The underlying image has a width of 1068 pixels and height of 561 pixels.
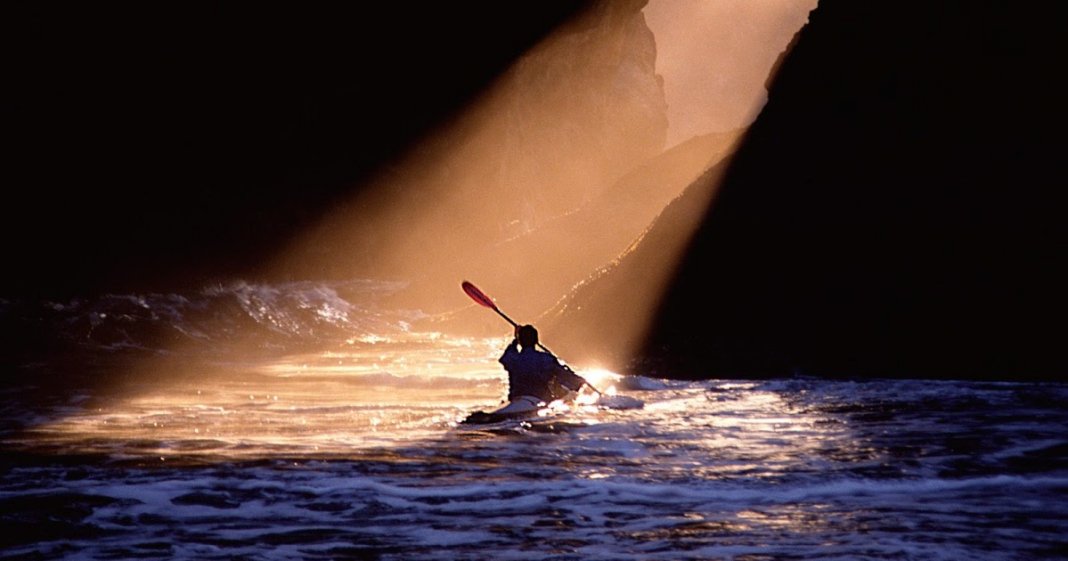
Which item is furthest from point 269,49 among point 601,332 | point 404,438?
point 404,438

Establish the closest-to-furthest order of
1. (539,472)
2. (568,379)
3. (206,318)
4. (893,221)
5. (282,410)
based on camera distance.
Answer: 1. (539,472)
2. (282,410)
3. (568,379)
4. (893,221)
5. (206,318)

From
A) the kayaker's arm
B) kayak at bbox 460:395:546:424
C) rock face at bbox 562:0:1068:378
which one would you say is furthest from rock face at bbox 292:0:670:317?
kayak at bbox 460:395:546:424

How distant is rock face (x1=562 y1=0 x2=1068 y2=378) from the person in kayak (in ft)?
19.7

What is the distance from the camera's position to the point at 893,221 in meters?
23.9

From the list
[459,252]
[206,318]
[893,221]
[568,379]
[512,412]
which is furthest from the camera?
[459,252]

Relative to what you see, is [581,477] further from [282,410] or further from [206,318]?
[206,318]

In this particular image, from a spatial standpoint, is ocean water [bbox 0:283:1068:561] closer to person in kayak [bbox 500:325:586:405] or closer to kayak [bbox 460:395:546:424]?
kayak [bbox 460:395:546:424]

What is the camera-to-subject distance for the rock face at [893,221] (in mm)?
21875

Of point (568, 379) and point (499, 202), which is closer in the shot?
point (568, 379)

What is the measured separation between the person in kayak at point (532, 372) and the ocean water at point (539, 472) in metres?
0.38

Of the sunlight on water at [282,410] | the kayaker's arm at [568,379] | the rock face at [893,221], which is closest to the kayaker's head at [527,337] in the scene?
the kayaker's arm at [568,379]

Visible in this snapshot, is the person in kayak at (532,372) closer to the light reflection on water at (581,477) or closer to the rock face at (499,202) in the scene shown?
the light reflection on water at (581,477)

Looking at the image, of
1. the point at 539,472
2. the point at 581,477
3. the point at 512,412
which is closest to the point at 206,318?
the point at 512,412

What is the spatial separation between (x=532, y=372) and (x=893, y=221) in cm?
941
